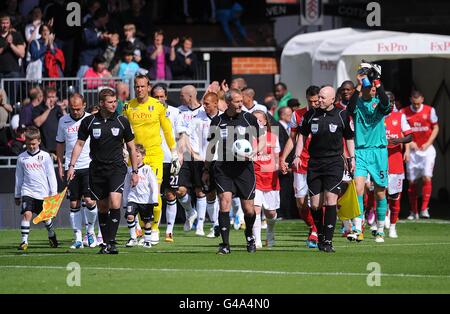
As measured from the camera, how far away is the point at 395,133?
2172 cm

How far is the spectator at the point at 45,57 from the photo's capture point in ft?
85.9

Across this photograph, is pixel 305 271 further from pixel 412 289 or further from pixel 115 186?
pixel 115 186

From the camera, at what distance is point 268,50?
31125 millimetres

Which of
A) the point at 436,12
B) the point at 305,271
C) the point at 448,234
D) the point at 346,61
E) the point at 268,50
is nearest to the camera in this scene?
the point at 305,271

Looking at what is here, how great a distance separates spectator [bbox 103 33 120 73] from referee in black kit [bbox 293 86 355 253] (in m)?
9.78

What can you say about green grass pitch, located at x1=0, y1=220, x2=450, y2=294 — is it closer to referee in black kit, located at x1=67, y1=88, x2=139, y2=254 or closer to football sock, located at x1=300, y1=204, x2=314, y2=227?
football sock, located at x1=300, y1=204, x2=314, y2=227

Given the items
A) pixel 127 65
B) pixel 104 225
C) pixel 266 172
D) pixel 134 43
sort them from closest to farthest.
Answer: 1. pixel 104 225
2. pixel 266 172
3. pixel 127 65
4. pixel 134 43

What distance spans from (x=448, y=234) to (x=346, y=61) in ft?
13.8

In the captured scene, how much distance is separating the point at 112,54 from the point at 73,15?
3.56ft

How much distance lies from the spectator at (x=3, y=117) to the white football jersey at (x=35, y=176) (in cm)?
508

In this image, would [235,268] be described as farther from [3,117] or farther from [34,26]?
[34,26]

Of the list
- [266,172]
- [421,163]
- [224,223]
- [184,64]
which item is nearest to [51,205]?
[224,223]

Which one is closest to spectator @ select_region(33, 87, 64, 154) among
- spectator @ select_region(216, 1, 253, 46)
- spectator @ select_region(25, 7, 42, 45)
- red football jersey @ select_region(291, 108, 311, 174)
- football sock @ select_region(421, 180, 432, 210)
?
spectator @ select_region(25, 7, 42, 45)
